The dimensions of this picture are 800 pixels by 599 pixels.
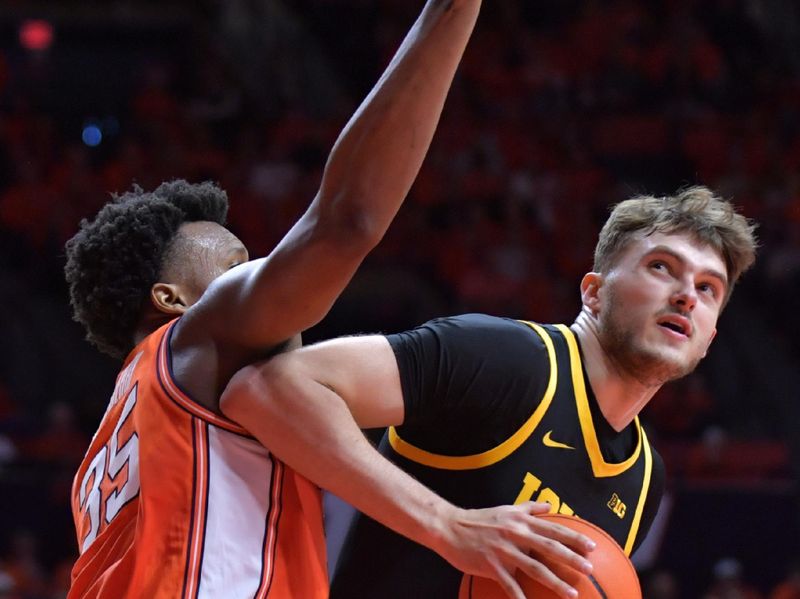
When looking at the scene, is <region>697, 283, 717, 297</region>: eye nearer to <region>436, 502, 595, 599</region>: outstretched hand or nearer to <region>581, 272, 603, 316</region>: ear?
<region>581, 272, 603, 316</region>: ear

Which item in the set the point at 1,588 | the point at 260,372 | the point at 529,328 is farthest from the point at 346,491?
the point at 1,588

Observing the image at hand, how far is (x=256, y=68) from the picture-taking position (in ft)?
43.9

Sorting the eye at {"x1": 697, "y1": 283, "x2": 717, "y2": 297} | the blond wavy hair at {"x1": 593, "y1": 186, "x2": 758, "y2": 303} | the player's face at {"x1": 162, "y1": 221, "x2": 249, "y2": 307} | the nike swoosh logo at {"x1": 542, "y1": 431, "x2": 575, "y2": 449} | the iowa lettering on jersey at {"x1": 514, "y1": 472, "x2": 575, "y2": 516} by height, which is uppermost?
the blond wavy hair at {"x1": 593, "y1": 186, "x2": 758, "y2": 303}

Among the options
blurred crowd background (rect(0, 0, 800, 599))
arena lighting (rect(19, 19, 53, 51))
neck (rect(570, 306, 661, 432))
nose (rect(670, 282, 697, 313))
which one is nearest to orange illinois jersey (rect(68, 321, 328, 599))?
neck (rect(570, 306, 661, 432))

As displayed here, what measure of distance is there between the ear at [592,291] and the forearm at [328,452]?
1.05 meters

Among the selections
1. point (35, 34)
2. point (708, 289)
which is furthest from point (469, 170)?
point (708, 289)

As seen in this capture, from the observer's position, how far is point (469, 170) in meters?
11.5

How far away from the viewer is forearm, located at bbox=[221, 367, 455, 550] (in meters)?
2.39

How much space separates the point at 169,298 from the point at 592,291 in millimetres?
1182

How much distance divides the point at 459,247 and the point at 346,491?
834 centimetres

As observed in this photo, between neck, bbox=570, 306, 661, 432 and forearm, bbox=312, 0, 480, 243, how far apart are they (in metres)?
1.28

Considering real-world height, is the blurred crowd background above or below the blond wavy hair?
above

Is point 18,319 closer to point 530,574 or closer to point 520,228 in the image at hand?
point 520,228

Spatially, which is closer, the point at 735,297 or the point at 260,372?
the point at 260,372
